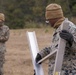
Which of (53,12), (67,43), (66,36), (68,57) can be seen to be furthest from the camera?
(53,12)

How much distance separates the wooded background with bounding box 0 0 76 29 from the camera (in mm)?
44469

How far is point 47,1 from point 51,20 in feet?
143

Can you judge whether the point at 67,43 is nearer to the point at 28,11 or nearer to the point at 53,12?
the point at 53,12

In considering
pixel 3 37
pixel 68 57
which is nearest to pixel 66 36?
pixel 68 57

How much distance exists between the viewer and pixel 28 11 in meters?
54.6

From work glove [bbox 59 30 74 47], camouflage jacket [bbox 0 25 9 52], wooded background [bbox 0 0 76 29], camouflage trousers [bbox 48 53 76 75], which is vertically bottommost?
wooded background [bbox 0 0 76 29]

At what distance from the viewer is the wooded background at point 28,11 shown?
146ft

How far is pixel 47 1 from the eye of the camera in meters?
48.4

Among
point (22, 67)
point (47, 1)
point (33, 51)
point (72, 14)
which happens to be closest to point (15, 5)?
point (47, 1)

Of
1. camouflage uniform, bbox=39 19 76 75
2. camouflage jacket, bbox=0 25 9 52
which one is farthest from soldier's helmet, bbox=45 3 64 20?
camouflage jacket, bbox=0 25 9 52

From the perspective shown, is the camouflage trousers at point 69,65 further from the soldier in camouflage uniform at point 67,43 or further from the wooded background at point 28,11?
the wooded background at point 28,11

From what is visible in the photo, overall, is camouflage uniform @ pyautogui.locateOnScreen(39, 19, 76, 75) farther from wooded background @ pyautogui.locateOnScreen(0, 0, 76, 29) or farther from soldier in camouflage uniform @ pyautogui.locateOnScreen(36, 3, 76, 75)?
wooded background @ pyautogui.locateOnScreen(0, 0, 76, 29)

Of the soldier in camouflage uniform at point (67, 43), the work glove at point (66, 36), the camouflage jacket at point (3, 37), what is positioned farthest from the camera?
the camouflage jacket at point (3, 37)

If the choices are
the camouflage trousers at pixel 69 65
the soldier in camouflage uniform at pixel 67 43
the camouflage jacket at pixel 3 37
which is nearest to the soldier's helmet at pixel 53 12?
the soldier in camouflage uniform at pixel 67 43
